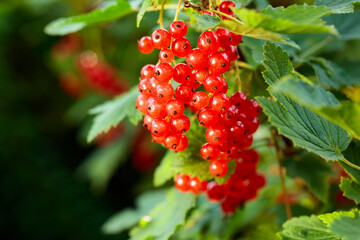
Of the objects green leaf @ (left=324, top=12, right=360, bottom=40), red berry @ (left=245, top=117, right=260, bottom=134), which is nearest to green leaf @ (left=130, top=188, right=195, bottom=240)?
red berry @ (left=245, top=117, right=260, bottom=134)

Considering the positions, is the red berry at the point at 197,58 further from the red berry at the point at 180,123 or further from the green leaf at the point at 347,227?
the green leaf at the point at 347,227

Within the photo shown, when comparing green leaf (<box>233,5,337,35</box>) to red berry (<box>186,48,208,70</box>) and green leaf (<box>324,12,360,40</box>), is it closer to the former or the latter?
red berry (<box>186,48,208,70</box>)

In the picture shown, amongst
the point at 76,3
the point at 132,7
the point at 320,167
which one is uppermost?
the point at 76,3

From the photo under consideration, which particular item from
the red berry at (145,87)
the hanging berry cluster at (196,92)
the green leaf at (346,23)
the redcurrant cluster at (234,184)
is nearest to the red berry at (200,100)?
the hanging berry cluster at (196,92)

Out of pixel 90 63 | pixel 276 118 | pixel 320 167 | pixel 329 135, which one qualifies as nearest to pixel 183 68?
pixel 276 118

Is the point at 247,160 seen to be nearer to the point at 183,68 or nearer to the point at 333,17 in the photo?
the point at 183,68

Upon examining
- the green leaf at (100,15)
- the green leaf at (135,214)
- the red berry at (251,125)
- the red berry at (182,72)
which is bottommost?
the green leaf at (135,214)

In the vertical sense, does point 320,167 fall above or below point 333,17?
below
